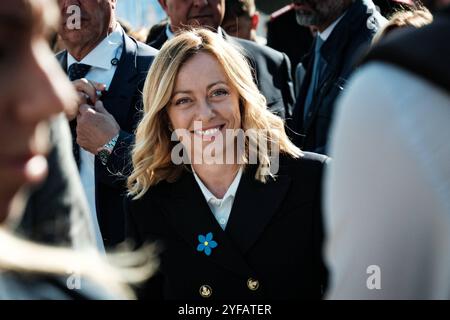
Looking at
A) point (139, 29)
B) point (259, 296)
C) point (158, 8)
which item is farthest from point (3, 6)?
point (158, 8)

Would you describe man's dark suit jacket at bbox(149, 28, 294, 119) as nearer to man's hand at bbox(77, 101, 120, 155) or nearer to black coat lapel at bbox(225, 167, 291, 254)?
man's hand at bbox(77, 101, 120, 155)

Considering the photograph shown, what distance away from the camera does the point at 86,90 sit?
373 cm

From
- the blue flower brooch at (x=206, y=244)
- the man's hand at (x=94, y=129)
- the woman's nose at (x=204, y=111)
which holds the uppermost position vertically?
the woman's nose at (x=204, y=111)

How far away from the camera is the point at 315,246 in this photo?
301cm

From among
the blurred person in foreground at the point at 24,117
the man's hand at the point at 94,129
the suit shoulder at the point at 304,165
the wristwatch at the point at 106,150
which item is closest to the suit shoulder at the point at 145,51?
the man's hand at the point at 94,129

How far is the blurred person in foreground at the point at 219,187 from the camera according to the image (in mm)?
3008

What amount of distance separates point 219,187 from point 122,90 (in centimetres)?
89

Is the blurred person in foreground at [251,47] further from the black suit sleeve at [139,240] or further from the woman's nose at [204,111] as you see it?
the black suit sleeve at [139,240]

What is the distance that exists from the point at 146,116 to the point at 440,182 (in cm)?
242

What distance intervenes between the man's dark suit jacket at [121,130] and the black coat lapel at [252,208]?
672mm

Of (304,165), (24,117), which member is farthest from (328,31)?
(24,117)

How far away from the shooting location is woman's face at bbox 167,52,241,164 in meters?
3.34

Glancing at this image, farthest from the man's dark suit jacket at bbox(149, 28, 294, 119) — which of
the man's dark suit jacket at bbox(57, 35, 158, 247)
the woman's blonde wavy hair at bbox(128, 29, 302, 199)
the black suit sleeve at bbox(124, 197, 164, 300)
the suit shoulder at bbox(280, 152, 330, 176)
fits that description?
the black suit sleeve at bbox(124, 197, 164, 300)
